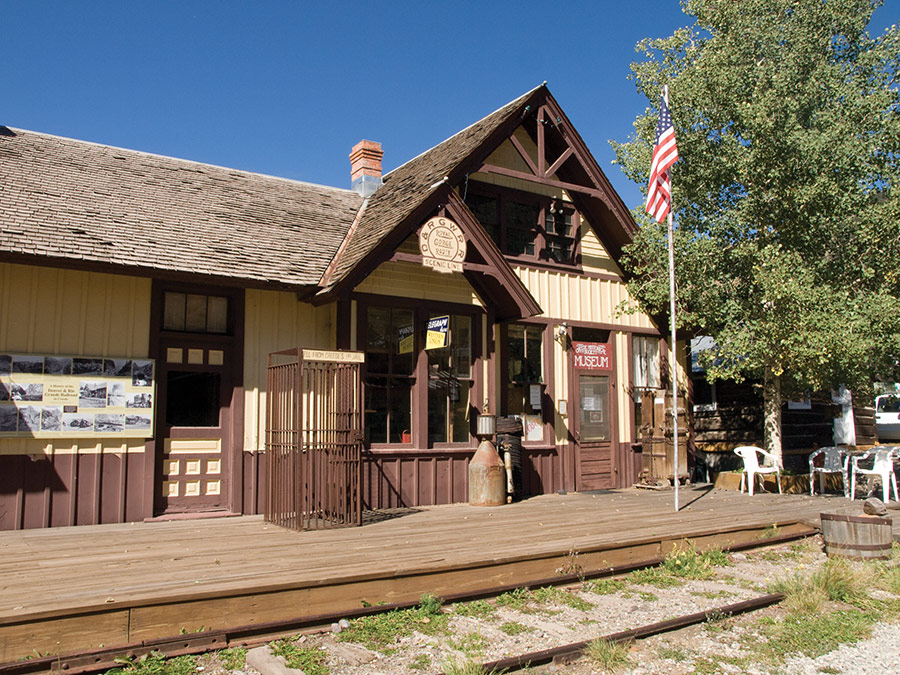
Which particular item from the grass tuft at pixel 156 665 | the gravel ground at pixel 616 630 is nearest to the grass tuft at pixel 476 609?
the gravel ground at pixel 616 630

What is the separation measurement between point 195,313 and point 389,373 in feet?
9.10

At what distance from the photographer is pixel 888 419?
74.9 ft

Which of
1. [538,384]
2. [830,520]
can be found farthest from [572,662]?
[538,384]

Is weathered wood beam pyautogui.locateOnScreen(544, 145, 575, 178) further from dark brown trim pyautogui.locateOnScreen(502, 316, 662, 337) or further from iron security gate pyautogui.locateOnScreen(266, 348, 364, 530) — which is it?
iron security gate pyautogui.locateOnScreen(266, 348, 364, 530)

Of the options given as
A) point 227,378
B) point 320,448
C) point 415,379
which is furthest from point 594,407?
point 227,378

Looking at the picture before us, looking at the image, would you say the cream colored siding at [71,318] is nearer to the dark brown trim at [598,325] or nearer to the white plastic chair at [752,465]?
the dark brown trim at [598,325]

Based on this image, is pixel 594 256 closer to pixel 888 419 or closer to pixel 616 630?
pixel 616 630

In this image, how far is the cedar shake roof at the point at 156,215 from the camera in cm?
908

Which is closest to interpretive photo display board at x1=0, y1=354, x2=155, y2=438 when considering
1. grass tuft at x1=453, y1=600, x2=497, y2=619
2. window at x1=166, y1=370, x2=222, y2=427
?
window at x1=166, y1=370, x2=222, y2=427

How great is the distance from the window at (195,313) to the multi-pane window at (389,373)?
79.6 inches

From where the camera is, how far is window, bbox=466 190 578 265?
42.5ft

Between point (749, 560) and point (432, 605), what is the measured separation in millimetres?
4418

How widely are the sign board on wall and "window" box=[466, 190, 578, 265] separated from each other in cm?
151

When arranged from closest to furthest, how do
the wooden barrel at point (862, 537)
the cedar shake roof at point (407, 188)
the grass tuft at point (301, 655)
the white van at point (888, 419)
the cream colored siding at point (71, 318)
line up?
the grass tuft at point (301, 655) → the wooden barrel at point (862, 537) → the cream colored siding at point (71, 318) → the cedar shake roof at point (407, 188) → the white van at point (888, 419)
